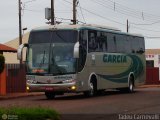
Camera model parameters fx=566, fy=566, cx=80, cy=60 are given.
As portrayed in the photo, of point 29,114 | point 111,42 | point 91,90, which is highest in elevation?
point 111,42

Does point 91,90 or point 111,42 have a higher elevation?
point 111,42

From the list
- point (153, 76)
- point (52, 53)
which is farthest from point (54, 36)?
point (153, 76)

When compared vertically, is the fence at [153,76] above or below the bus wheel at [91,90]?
below

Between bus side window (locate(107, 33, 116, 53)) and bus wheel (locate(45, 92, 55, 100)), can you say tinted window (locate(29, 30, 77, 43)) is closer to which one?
bus wheel (locate(45, 92, 55, 100))

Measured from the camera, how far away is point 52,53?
26.8 m

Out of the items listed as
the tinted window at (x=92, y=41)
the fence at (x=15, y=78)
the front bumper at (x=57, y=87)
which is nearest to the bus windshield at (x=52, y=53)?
the front bumper at (x=57, y=87)

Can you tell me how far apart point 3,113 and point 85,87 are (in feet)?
42.0

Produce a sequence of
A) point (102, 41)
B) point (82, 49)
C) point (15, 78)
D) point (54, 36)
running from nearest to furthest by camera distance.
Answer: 1. point (82, 49)
2. point (54, 36)
3. point (102, 41)
4. point (15, 78)

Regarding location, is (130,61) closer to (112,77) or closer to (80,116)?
(112,77)

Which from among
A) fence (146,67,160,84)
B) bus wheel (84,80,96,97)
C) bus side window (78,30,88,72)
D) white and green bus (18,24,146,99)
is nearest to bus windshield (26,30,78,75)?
white and green bus (18,24,146,99)

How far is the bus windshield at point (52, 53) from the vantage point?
26.5 meters

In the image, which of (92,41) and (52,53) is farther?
(92,41)

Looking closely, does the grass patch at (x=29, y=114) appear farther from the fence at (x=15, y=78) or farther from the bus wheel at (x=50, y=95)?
the fence at (x=15, y=78)

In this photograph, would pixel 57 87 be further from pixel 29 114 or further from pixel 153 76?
pixel 153 76
